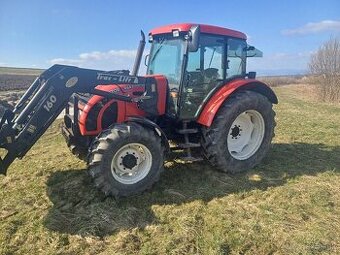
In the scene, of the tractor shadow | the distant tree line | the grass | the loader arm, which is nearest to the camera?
the grass

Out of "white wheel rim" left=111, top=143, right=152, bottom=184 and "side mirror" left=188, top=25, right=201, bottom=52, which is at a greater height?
"side mirror" left=188, top=25, right=201, bottom=52

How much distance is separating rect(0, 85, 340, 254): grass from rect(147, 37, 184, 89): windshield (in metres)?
1.62

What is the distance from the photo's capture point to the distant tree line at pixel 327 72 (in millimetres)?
23219

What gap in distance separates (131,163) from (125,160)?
0.10 metres

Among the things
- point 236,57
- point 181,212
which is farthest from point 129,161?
point 236,57

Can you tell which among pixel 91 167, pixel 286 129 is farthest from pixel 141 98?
pixel 286 129

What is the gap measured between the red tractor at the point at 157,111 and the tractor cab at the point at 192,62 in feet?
0.05

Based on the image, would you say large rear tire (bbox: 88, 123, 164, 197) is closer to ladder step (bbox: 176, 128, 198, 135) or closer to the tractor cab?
ladder step (bbox: 176, 128, 198, 135)

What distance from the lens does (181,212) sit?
4.57 metres

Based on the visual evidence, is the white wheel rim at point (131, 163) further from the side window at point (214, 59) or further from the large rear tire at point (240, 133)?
the side window at point (214, 59)

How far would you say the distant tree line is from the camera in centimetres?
A: 2322

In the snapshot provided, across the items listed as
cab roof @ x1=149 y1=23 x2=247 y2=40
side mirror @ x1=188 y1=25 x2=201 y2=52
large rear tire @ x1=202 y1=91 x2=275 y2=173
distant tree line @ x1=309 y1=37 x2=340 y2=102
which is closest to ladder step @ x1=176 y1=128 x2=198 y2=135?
large rear tire @ x1=202 y1=91 x2=275 y2=173

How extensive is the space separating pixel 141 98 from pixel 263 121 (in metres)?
2.32

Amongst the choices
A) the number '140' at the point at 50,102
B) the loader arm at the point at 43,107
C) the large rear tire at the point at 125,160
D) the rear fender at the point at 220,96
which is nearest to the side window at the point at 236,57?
the rear fender at the point at 220,96
